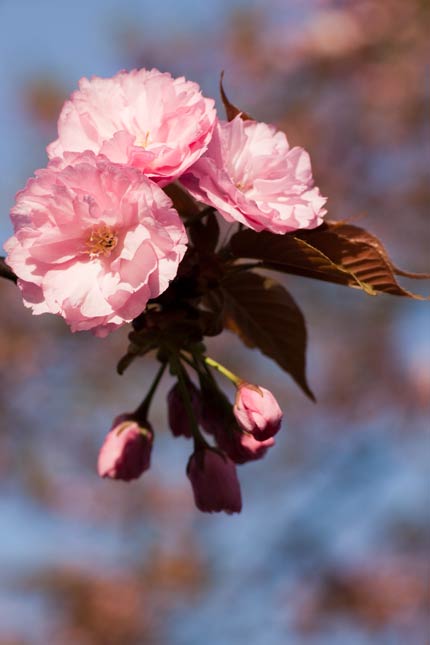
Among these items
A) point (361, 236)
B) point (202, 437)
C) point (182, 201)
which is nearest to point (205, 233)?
point (182, 201)

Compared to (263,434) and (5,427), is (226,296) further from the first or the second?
(5,427)

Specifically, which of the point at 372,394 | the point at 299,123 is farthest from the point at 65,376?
the point at 372,394

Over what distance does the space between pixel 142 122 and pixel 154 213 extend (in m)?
0.14

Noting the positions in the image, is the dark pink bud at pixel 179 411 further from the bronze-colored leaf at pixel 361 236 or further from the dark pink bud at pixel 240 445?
the bronze-colored leaf at pixel 361 236

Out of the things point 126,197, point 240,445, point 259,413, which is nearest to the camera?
point 126,197

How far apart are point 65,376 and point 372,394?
2.95 m

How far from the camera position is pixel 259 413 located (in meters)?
0.92

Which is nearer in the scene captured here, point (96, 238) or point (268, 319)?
point (96, 238)

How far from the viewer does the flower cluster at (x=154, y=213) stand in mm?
812

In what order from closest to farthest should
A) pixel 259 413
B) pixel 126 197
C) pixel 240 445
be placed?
1. pixel 126 197
2. pixel 259 413
3. pixel 240 445

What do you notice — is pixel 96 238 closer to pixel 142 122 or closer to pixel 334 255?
pixel 142 122

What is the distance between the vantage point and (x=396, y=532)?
6.77 m

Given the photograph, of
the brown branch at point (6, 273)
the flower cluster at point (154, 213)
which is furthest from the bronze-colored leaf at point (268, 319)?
the brown branch at point (6, 273)

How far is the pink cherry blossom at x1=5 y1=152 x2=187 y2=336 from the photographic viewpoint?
81 centimetres
